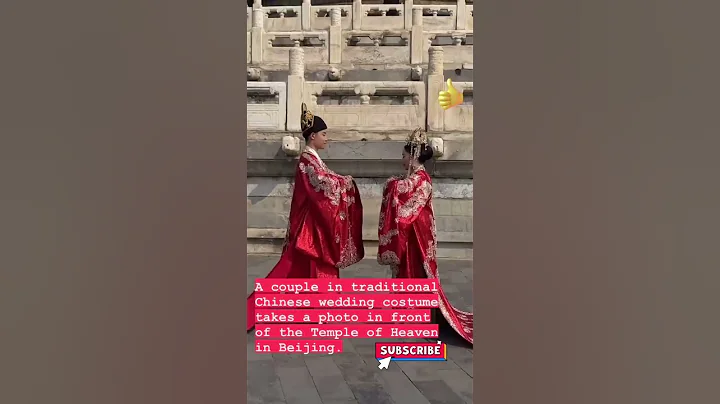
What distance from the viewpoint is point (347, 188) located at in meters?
4.30

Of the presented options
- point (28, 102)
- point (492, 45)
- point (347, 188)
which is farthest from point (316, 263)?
point (28, 102)

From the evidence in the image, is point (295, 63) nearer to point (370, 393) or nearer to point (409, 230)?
point (409, 230)

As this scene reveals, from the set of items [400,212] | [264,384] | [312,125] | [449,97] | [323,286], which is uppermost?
[449,97]

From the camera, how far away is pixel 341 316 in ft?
13.7

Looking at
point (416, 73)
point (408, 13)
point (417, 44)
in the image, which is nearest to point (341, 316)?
point (416, 73)

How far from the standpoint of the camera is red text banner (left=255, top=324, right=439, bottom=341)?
3.96 metres

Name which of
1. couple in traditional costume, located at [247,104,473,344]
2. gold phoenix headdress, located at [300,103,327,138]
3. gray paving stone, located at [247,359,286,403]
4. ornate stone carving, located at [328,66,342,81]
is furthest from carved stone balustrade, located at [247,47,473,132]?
gray paving stone, located at [247,359,286,403]

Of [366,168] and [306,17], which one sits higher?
[306,17]

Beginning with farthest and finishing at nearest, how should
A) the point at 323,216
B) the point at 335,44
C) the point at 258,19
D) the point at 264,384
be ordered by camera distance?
the point at 258,19, the point at 335,44, the point at 323,216, the point at 264,384

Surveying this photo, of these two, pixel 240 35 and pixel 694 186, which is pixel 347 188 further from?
pixel 694 186

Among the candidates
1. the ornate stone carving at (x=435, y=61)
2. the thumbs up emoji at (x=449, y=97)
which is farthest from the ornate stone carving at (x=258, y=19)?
the thumbs up emoji at (x=449, y=97)

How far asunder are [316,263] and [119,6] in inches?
124

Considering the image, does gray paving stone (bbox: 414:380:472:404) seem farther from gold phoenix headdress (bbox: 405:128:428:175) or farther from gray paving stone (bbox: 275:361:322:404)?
gold phoenix headdress (bbox: 405:128:428:175)

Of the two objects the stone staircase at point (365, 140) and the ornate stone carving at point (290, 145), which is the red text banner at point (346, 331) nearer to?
the stone staircase at point (365, 140)
